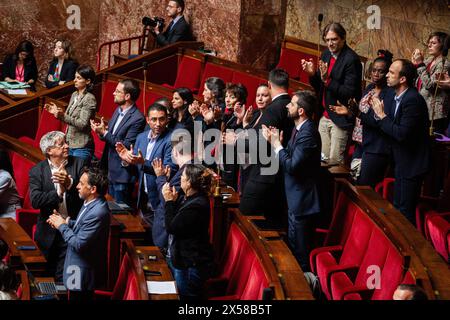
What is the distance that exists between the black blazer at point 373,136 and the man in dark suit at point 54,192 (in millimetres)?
1244

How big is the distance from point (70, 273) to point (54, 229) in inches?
14.5

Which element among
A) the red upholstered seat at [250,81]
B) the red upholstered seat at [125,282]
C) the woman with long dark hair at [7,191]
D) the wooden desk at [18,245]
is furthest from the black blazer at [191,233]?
the red upholstered seat at [250,81]

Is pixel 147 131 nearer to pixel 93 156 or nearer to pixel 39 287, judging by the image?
pixel 93 156

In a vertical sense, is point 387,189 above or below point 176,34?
below

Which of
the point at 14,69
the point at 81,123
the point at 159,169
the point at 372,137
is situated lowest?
the point at 14,69

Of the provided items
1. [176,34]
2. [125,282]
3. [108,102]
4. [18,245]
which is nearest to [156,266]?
[125,282]

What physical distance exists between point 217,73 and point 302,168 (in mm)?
2532

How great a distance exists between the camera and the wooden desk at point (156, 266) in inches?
114

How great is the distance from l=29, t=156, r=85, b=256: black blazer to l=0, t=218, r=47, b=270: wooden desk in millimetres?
70

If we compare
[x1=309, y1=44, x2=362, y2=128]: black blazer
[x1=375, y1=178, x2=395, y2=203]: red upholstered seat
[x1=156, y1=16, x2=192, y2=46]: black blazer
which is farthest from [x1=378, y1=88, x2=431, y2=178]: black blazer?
[x1=156, y1=16, x2=192, y2=46]: black blazer

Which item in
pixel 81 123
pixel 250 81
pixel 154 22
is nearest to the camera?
pixel 81 123

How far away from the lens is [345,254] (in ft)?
11.6

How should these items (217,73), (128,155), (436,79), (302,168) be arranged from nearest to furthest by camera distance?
(302,168), (128,155), (436,79), (217,73)

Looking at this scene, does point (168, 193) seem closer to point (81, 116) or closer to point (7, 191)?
point (7, 191)
